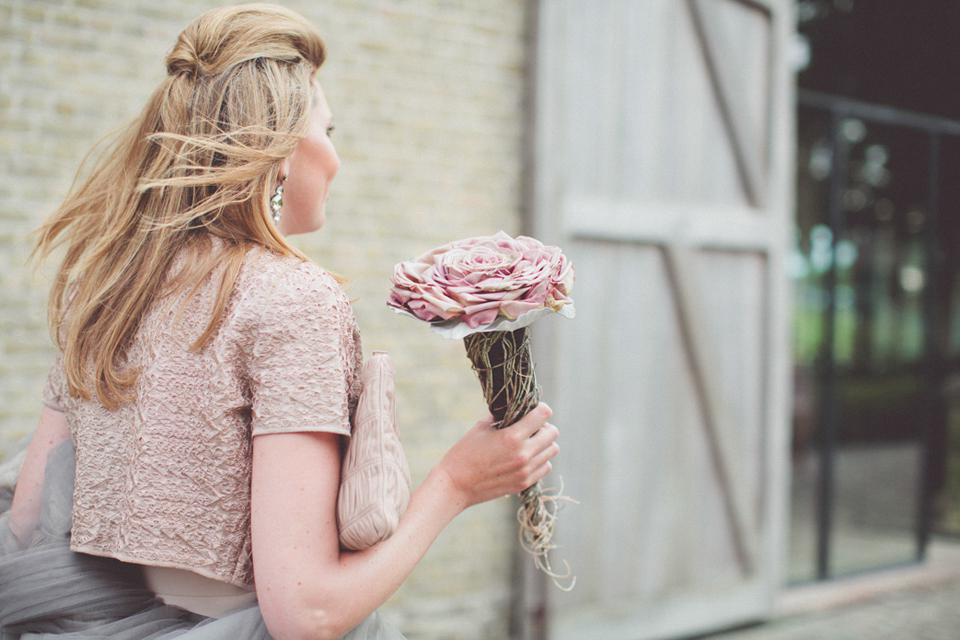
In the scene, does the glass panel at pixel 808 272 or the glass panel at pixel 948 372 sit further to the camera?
the glass panel at pixel 808 272

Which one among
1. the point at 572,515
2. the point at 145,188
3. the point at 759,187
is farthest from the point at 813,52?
the point at 145,188

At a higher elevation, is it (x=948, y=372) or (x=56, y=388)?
(x=56, y=388)

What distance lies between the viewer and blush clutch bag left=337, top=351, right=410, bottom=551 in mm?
1132

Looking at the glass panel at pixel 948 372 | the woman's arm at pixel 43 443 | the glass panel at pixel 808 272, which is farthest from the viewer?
the glass panel at pixel 808 272

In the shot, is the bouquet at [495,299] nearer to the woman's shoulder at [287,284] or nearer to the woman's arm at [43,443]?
the woman's shoulder at [287,284]

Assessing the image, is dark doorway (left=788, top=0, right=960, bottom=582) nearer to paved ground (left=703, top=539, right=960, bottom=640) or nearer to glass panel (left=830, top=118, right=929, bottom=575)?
glass panel (left=830, top=118, right=929, bottom=575)

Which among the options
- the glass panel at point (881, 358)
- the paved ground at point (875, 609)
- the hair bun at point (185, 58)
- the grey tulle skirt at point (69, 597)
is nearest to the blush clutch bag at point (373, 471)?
the grey tulle skirt at point (69, 597)

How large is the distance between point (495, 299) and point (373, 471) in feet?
1.11

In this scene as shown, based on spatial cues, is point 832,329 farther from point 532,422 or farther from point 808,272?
point 808,272

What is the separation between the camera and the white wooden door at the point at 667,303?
12.1 ft

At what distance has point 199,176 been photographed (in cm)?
122

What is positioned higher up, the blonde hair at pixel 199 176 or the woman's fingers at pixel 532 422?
the blonde hair at pixel 199 176

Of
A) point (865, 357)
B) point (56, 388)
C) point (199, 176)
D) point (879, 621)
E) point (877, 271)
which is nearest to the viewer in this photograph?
point (199, 176)

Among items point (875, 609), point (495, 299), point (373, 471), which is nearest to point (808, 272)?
point (875, 609)
